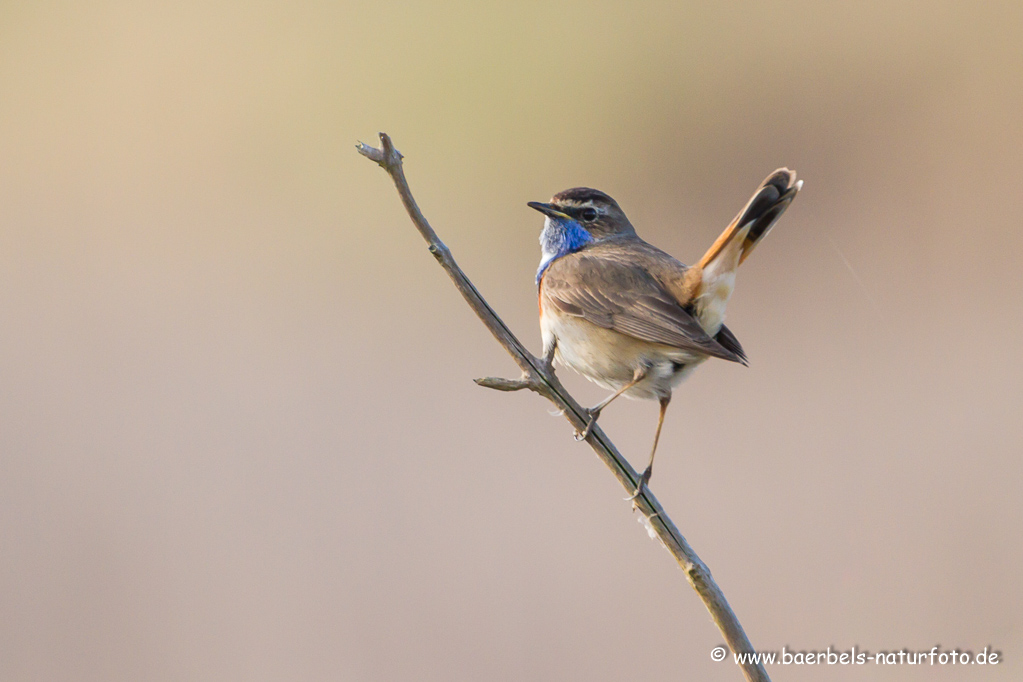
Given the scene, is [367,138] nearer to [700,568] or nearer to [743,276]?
[743,276]

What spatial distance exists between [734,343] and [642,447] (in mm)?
3805

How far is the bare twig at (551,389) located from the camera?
2098 mm

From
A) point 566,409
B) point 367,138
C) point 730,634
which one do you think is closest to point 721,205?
point 367,138

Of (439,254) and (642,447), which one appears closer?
(439,254)

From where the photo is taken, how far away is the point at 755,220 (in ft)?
11.6

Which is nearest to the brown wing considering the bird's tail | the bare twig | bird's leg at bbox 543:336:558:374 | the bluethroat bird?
the bluethroat bird

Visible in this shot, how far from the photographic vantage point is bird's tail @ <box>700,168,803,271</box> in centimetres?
342

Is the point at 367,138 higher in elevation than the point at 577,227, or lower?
higher

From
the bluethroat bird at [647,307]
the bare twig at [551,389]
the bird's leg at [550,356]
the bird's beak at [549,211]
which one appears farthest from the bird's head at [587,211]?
the bare twig at [551,389]

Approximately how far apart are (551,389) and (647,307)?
1.51m

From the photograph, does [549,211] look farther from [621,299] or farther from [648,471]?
[648,471]

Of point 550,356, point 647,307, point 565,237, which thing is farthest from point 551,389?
point 565,237

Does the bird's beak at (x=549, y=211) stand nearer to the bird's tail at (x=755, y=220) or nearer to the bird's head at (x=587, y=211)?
the bird's head at (x=587, y=211)

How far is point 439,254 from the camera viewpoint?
8.17 feet
